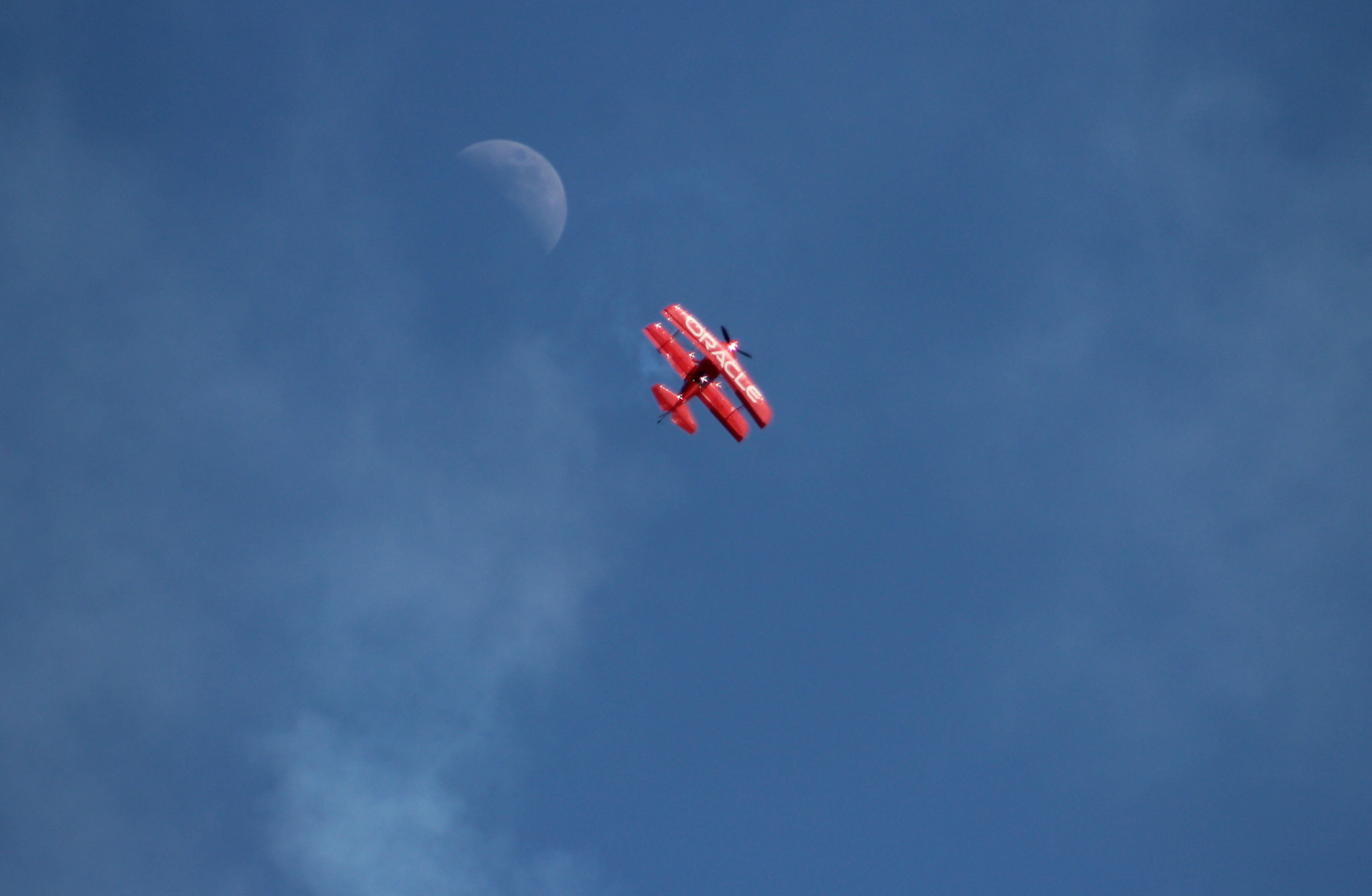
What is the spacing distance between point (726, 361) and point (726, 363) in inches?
7.3

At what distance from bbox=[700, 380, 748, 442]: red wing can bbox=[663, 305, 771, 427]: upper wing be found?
2.59m

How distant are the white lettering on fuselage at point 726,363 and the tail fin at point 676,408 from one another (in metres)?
5.92

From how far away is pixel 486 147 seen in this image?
6019 inches

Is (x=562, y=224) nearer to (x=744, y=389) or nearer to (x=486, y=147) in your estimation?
(x=486, y=147)

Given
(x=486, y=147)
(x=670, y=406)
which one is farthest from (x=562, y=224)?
(x=670, y=406)

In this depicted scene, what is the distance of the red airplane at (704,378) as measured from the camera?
13725cm

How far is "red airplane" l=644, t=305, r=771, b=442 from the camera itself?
137m

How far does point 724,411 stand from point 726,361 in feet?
15.5

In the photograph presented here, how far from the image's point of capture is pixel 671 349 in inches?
5655

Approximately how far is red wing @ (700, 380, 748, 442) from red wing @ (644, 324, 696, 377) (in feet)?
9.12

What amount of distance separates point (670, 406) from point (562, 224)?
72.2 ft

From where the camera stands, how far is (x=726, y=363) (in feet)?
454

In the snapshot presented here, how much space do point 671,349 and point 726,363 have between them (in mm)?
7478

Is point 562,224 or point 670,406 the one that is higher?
point 562,224
